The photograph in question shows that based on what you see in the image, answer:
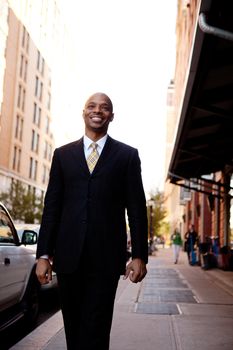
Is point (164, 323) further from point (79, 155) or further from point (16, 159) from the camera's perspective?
point (16, 159)

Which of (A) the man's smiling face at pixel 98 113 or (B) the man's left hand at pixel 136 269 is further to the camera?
(A) the man's smiling face at pixel 98 113

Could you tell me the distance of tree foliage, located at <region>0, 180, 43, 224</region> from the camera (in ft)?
145

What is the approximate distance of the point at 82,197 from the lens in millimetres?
3154

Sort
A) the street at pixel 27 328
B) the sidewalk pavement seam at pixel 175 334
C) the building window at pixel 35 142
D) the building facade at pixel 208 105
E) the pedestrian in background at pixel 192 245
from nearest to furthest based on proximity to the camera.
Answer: the sidewalk pavement seam at pixel 175 334 < the street at pixel 27 328 < the building facade at pixel 208 105 < the pedestrian in background at pixel 192 245 < the building window at pixel 35 142

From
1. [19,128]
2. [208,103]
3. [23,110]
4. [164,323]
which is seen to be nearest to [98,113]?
[164,323]

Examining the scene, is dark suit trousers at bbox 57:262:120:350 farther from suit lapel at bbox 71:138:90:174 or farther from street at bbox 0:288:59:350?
street at bbox 0:288:59:350

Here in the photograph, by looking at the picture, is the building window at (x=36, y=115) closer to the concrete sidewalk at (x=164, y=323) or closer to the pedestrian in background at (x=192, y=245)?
the pedestrian in background at (x=192, y=245)

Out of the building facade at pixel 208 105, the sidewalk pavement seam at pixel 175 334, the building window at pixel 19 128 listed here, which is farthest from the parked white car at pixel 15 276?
the building window at pixel 19 128

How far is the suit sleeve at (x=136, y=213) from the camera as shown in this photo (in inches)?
124

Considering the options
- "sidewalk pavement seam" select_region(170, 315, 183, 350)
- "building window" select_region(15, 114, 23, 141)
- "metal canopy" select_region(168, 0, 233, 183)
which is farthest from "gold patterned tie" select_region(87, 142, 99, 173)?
"building window" select_region(15, 114, 23, 141)

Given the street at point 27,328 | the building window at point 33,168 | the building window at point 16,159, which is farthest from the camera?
the building window at point 33,168

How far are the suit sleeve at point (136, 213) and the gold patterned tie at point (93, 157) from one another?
8.5 inches

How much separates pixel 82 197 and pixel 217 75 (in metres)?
7.07

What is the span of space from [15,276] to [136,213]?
3499 millimetres
